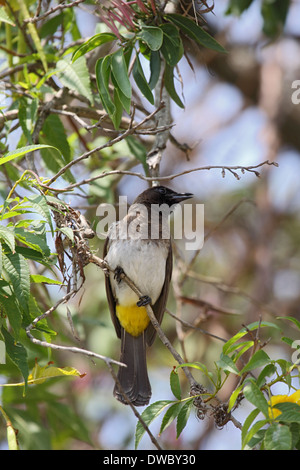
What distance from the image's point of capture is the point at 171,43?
3.08 metres

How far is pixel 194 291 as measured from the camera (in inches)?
227

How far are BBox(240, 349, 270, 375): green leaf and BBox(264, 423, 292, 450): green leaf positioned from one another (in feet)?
0.68

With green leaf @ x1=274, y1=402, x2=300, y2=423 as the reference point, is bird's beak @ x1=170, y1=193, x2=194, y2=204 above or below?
above

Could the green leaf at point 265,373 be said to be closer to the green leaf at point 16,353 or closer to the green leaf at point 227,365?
the green leaf at point 227,365

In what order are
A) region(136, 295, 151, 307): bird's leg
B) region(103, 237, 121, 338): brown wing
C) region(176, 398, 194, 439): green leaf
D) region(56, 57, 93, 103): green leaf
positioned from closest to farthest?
region(176, 398, 194, 439): green leaf < region(56, 57, 93, 103): green leaf < region(136, 295, 151, 307): bird's leg < region(103, 237, 121, 338): brown wing

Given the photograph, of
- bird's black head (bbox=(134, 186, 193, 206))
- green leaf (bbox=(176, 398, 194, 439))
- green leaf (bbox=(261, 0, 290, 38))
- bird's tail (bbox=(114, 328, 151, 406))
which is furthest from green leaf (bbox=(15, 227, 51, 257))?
green leaf (bbox=(261, 0, 290, 38))

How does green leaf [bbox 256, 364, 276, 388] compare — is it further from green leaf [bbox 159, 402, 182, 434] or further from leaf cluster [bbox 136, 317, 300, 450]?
green leaf [bbox 159, 402, 182, 434]

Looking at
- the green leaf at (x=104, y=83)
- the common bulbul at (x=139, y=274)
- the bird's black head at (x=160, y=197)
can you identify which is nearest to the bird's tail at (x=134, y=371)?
the common bulbul at (x=139, y=274)

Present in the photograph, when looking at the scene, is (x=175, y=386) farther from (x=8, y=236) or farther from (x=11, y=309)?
(x=8, y=236)

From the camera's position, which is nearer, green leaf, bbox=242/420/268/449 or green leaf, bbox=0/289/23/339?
green leaf, bbox=242/420/268/449

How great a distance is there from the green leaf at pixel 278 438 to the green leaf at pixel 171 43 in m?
1.83

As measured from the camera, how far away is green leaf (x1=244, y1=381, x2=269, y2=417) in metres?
2.01

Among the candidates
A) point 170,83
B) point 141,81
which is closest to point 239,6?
point 170,83
